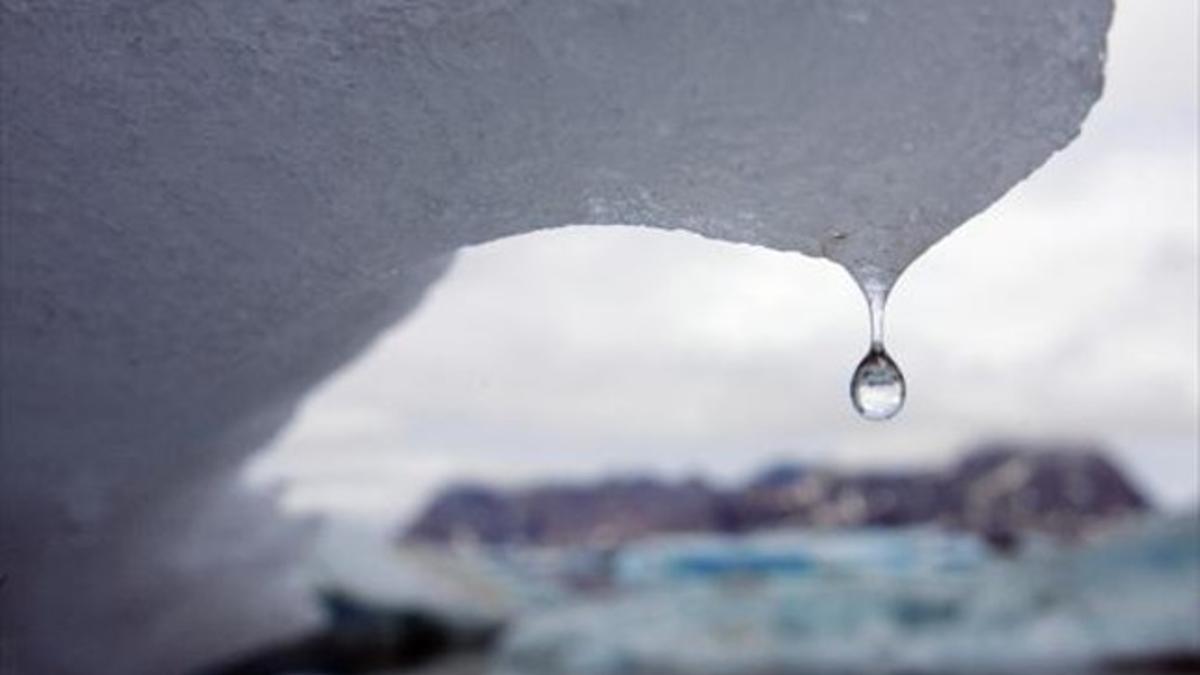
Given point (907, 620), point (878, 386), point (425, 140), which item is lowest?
point (878, 386)

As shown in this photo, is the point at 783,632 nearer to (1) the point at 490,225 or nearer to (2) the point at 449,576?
(2) the point at 449,576

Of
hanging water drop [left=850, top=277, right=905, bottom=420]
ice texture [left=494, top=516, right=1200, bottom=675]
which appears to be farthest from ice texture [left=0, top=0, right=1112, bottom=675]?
ice texture [left=494, top=516, right=1200, bottom=675]

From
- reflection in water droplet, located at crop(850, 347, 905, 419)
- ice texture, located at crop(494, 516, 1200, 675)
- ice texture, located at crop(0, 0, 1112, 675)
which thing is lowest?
reflection in water droplet, located at crop(850, 347, 905, 419)

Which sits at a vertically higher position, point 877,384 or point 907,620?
point 907,620

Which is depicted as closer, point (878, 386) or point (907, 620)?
point (878, 386)

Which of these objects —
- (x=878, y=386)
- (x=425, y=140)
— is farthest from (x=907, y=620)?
(x=425, y=140)

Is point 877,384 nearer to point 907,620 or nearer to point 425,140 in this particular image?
point 425,140

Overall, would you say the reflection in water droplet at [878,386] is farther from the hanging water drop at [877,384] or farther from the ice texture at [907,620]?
the ice texture at [907,620]

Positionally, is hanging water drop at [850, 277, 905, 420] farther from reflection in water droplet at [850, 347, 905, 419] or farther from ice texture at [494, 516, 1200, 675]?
ice texture at [494, 516, 1200, 675]
